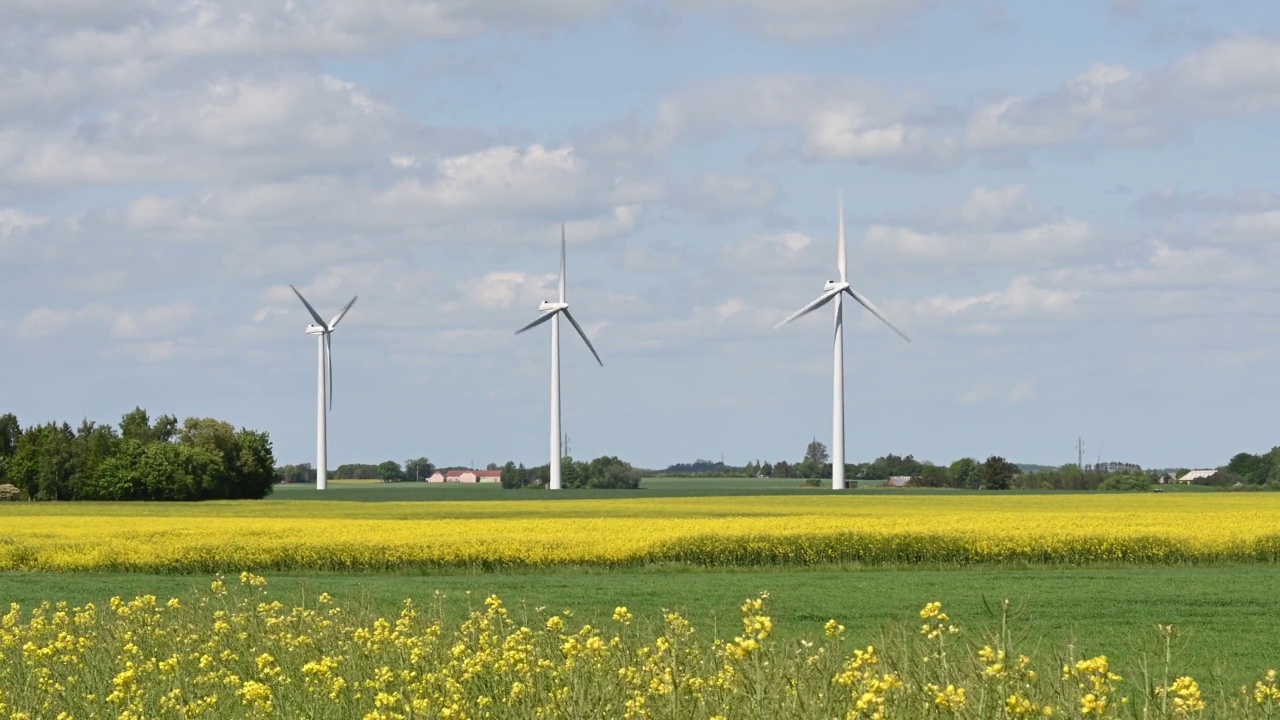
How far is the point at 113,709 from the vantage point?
10.9 m

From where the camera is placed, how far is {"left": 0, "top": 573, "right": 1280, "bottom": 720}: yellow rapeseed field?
718 centimetres

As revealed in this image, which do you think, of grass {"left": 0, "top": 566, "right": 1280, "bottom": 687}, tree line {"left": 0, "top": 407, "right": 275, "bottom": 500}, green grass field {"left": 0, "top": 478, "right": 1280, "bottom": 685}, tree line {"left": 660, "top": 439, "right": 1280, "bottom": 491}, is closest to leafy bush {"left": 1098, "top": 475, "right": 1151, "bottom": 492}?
tree line {"left": 660, "top": 439, "right": 1280, "bottom": 491}

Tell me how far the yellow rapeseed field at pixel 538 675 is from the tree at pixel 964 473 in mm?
141135

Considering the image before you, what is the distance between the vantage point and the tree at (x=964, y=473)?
495 ft

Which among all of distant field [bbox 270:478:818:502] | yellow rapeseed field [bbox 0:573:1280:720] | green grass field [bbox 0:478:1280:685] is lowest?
green grass field [bbox 0:478:1280:685]

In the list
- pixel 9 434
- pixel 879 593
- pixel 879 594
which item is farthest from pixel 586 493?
pixel 879 594

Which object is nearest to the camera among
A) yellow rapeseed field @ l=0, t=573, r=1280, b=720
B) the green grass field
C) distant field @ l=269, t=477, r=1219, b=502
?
yellow rapeseed field @ l=0, t=573, r=1280, b=720

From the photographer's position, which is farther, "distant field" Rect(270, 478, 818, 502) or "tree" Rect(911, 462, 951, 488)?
"tree" Rect(911, 462, 951, 488)

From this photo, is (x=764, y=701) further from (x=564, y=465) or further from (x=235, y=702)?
(x=564, y=465)

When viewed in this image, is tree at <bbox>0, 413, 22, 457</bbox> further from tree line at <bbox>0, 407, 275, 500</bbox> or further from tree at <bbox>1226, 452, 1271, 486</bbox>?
tree at <bbox>1226, 452, 1271, 486</bbox>

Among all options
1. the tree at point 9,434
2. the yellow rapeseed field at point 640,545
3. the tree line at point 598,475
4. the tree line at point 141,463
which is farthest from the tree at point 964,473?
the yellow rapeseed field at point 640,545

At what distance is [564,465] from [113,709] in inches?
5180

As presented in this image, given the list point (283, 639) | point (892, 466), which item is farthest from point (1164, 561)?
point (892, 466)

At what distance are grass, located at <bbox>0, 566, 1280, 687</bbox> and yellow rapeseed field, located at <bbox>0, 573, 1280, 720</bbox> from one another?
7.38 m
